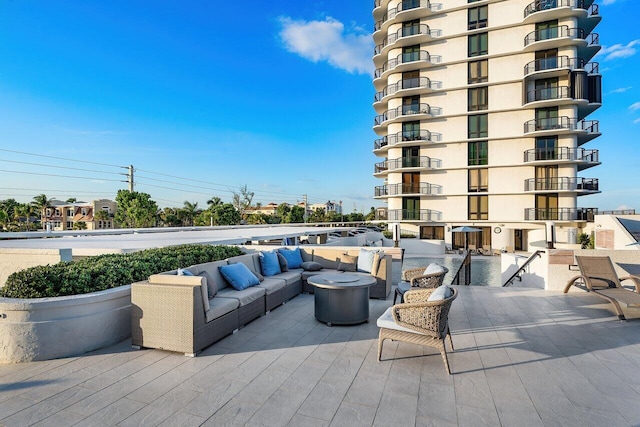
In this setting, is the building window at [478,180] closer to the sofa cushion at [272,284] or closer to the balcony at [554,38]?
the balcony at [554,38]

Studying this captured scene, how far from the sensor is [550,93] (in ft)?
70.5

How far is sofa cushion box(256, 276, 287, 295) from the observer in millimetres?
5113

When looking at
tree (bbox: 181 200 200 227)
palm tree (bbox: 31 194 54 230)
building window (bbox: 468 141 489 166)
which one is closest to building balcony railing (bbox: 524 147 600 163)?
building window (bbox: 468 141 489 166)

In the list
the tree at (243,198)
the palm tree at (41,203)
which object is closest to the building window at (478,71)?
the tree at (243,198)

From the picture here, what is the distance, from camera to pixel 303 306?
219 inches

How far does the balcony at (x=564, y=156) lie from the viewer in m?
21.6

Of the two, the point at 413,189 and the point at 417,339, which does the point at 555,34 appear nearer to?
the point at 413,189

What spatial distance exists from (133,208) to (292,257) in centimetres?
2884

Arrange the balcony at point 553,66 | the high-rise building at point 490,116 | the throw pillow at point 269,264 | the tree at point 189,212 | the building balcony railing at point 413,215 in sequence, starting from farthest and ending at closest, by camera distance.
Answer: the tree at point 189,212, the building balcony railing at point 413,215, the high-rise building at point 490,116, the balcony at point 553,66, the throw pillow at point 269,264

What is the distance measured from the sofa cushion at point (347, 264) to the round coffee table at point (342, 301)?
1.83m

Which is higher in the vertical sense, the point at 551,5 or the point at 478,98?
the point at 551,5

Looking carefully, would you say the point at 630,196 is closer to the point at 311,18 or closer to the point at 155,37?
the point at 311,18

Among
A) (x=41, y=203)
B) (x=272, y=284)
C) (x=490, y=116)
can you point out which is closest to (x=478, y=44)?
(x=490, y=116)

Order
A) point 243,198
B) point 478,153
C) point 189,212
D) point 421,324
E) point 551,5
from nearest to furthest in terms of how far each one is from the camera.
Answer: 1. point 421,324
2. point 551,5
3. point 478,153
4. point 189,212
5. point 243,198
